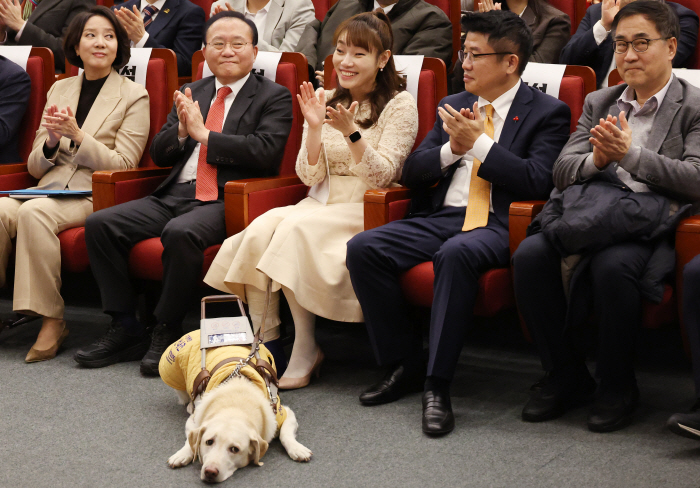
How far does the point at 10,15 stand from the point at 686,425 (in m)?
3.53

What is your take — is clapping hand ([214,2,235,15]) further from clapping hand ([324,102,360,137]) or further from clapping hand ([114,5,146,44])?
clapping hand ([324,102,360,137])

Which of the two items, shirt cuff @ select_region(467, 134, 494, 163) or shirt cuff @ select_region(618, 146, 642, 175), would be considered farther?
shirt cuff @ select_region(467, 134, 494, 163)

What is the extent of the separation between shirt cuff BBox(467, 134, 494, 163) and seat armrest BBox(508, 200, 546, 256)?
170 millimetres

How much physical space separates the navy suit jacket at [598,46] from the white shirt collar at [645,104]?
2.42 ft

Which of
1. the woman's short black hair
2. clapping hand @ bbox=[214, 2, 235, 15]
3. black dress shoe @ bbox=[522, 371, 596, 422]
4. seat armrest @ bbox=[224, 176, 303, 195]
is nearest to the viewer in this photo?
black dress shoe @ bbox=[522, 371, 596, 422]

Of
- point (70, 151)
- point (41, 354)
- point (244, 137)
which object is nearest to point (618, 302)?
point (244, 137)

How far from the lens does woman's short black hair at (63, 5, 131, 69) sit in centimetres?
309

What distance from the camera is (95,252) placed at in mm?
2637

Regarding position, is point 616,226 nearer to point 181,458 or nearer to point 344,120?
point 344,120

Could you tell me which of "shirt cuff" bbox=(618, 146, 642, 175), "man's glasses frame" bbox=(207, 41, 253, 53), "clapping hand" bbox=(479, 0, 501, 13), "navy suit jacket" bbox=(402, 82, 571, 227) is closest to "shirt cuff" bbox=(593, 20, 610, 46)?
"clapping hand" bbox=(479, 0, 501, 13)

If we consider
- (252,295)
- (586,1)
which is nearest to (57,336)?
(252,295)

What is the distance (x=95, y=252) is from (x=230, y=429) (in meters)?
1.12

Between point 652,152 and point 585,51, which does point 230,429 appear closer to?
point 652,152

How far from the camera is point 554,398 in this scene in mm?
2105
